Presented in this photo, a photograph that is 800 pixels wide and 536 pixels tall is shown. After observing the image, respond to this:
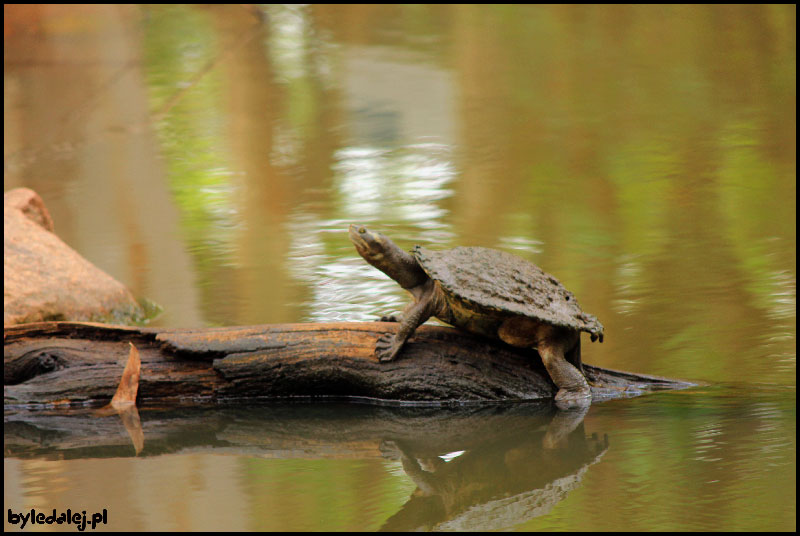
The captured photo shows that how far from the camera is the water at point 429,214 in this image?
2193mm

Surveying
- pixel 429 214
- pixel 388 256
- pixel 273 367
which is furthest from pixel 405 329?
pixel 429 214

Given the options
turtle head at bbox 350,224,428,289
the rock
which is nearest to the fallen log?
turtle head at bbox 350,224,428,289

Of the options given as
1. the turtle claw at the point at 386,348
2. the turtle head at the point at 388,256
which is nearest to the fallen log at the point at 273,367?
the turtle claw at the point at 386,348

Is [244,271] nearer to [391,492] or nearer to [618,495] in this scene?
[391,492]

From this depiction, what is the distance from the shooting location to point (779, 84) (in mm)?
6105

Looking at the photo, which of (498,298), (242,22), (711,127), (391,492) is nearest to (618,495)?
(391,492)

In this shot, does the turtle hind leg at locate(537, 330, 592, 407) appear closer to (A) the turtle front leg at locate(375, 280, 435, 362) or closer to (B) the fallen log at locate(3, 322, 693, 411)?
(B) the fallen log at locate(3, 322, 693, 411)

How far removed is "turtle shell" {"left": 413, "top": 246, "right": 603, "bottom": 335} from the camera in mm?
2549

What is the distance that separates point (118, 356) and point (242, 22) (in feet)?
19.7

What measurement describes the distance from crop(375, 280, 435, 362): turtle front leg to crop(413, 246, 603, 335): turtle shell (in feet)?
0.40

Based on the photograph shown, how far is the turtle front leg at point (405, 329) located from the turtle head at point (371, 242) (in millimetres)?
192

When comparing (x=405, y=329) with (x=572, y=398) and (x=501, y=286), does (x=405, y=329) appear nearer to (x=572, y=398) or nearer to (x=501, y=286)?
(x=501, y=286)

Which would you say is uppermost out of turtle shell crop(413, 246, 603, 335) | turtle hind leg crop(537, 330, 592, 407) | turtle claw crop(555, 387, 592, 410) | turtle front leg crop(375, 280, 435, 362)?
turtle shell crop(413, 246, 603, 335)

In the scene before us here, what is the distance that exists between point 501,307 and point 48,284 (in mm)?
1878
